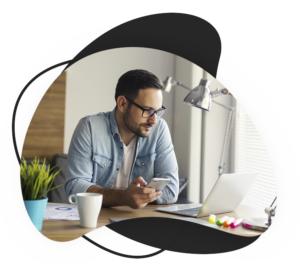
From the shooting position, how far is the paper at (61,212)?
1.06 m

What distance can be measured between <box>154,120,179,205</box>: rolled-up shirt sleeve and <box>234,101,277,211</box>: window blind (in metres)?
1.10

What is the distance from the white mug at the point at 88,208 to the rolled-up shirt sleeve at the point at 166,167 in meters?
0.40

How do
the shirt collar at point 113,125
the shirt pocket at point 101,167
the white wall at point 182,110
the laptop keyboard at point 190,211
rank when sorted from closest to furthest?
the laptop keyboard at point 190,211, the shirt pocket at point 101,167, the shirt collar at point 113,125, the white wall at point 182,110

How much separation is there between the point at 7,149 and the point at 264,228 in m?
0.80

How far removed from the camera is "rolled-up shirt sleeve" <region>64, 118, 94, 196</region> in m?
1.26

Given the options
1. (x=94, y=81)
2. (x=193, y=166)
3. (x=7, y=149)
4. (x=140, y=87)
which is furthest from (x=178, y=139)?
(x=7, y=149)

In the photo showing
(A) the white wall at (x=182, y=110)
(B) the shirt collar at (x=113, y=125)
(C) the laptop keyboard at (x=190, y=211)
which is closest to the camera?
(C) the laptop keyboard at (x=190, y=211)

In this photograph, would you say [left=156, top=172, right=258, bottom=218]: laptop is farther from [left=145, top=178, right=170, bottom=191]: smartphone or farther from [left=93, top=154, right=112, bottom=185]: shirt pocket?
[left=93, top=154, right=112, bottom=185]: shirt pocket

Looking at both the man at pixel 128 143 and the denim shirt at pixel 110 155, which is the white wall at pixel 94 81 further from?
the denim shirt at pixel 110 155

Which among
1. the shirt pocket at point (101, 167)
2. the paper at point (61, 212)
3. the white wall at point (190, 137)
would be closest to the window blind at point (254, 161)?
the white wall at point (190, 137)

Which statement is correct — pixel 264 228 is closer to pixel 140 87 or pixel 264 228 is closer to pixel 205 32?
pixel 205 32

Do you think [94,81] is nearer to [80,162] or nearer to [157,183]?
[80,162]

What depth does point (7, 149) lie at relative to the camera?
0.95m

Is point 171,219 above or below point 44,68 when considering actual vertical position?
below
